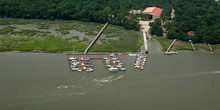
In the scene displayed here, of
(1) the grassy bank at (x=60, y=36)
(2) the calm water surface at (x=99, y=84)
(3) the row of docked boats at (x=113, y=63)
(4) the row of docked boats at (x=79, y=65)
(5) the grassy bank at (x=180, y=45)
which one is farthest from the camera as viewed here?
(5) the grassy bank at (x=180, y=45)

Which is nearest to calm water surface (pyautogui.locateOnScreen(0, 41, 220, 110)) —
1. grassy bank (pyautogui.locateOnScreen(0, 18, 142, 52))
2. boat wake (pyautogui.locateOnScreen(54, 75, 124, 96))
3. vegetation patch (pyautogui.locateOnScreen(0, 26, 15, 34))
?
boat wake (pyautogui.locateOnScreen(54, 75, 124, 96))

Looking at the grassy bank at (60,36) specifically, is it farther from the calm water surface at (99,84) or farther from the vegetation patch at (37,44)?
the calm water surface at (99,84)

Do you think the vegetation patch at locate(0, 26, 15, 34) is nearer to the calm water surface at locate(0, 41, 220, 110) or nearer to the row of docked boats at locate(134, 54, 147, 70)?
the calm water surface at locate(0, 41, 220, 110)

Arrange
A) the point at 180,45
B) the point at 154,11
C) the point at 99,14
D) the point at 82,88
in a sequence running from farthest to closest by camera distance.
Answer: the point at 154,11 → the point at 99,14 → the point at 180,45 → the point at 82,88

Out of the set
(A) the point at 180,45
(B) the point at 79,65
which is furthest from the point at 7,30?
(A) the point at 180,45

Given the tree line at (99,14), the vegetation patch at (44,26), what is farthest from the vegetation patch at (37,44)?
the tree line at (99,14)

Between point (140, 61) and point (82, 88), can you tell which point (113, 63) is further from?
point (82, 88)

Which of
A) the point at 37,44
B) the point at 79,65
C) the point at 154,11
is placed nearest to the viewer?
the point at 79,65
